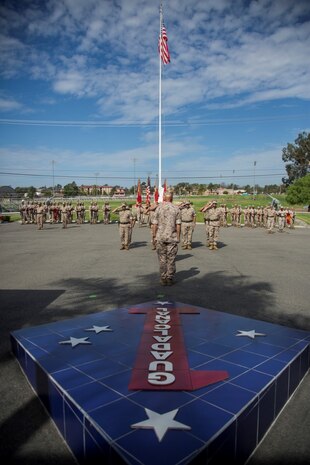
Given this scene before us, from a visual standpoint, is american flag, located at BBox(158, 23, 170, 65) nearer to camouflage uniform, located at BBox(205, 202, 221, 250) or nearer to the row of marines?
the row of marines

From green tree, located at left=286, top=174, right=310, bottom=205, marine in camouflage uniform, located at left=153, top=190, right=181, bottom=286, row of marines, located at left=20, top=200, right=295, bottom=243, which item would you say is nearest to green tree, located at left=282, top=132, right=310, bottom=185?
green tree, located at left=286, top=174, right=310, bottom=205

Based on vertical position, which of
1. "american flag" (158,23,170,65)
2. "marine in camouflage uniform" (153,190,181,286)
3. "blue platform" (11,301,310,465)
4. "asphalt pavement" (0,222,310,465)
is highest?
"american flag" (158,23,170,65)

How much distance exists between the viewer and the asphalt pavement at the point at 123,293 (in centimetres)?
259

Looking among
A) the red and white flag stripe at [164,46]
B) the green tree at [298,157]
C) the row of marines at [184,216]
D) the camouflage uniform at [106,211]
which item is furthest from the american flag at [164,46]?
the green tree at [298,157]

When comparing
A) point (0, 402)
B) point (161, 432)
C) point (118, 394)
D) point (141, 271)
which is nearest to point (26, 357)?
point (0, 402)

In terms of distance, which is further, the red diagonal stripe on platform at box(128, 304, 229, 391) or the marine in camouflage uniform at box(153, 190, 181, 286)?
the marine in camouflage uniform at box(153, 190, 181, 286)

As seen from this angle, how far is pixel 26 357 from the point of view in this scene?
3.54 meters

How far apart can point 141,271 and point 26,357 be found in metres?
5.72

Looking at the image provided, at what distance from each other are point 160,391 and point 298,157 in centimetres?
8272

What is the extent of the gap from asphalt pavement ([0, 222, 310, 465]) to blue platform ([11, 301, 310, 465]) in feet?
0.42

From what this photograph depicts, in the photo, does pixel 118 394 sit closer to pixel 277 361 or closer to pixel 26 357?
pixel 26 357

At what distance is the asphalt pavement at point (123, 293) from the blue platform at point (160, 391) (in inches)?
5.1

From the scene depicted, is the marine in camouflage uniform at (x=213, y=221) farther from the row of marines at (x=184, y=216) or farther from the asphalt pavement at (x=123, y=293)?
the asphalt pavement at (x=123, y=293)

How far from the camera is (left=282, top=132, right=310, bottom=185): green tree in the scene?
248 ft
